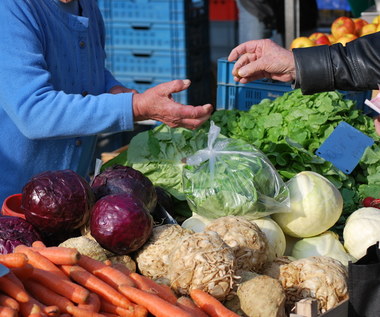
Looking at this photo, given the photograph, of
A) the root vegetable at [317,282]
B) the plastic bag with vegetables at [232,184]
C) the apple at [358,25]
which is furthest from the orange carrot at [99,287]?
the apple at [358,25]

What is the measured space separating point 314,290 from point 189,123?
93cm

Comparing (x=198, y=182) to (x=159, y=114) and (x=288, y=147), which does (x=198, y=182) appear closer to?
(x=159, y=114)

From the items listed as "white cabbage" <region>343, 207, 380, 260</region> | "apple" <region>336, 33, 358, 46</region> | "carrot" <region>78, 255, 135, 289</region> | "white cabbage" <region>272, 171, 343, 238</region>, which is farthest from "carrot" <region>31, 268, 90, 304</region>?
"apple" <region>336, 33, 358, 46</region>

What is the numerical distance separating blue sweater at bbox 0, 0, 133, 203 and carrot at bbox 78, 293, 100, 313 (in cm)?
100

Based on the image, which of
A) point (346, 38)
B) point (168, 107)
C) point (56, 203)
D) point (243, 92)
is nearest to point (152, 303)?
point (56, 203)

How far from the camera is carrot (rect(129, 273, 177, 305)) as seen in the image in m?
1.97

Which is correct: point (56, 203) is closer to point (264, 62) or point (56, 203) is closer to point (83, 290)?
point (83, 290)

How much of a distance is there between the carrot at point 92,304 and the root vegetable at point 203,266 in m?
0.30

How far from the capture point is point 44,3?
2.84 meters

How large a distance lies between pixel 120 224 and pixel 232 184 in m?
0.66

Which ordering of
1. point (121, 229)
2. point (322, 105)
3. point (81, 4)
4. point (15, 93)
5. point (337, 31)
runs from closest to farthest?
point (121, 229), point (15, 93), point (81, 4), point (322, 105), point (337, 31)

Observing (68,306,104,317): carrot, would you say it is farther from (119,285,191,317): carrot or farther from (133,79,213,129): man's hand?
(133,79,213,129): man's hand

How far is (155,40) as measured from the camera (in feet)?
21.6

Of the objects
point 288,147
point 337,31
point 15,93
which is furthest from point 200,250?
point 337,31
